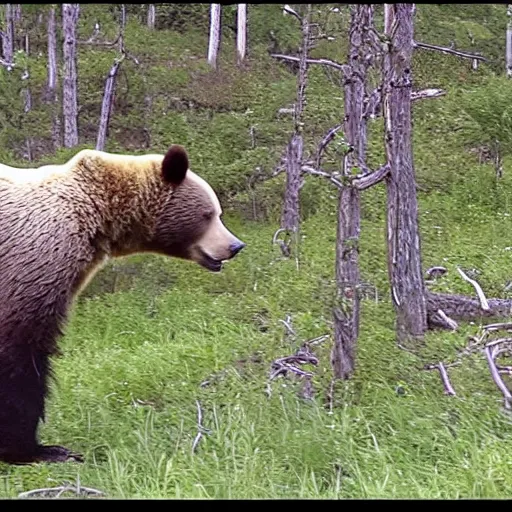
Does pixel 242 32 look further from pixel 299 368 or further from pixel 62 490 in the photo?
pixel 62 490

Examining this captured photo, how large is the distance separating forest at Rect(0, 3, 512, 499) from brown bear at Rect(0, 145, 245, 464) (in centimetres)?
28

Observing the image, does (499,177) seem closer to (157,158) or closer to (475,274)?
(475,274)

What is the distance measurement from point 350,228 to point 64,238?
131 centimetres

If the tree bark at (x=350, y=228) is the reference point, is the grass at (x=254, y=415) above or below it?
below

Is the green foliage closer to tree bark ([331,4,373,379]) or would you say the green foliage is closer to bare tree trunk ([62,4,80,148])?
bare tree trunk ([62,4,80,148])

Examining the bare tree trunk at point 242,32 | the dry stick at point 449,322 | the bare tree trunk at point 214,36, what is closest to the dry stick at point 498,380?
the dry stick at point 449,322

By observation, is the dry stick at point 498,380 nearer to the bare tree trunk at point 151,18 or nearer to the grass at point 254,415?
the grass at point 254,415

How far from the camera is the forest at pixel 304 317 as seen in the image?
3100mm

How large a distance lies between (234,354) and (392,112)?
1.46 metres

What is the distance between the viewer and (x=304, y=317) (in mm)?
5016

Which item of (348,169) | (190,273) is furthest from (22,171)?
(190,273)

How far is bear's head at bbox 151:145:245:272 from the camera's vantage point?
138 inches

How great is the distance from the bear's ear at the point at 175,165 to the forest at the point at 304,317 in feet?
2.30

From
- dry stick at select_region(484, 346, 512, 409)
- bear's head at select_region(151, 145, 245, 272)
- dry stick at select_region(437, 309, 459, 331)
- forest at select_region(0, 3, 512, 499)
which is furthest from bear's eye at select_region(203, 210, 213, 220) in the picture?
dry stick at select_region(437, 309, 459, 331)
